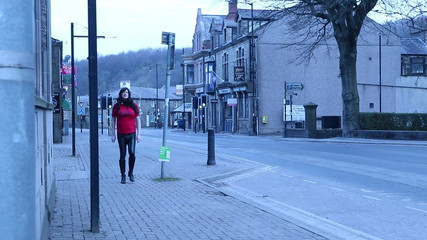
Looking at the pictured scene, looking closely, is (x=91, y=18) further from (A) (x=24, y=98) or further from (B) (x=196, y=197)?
(A) (x=24, y=98)

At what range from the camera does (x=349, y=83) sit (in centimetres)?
3291

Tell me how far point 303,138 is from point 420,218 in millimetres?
28963

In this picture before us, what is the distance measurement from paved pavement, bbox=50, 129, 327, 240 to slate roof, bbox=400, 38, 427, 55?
44853 millimetres

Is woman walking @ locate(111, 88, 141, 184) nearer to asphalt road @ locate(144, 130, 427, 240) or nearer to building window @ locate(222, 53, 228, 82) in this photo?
asphalt road @ locate(144, 130, 427, 240)

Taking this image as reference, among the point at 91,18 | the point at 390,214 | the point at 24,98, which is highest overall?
the point at 91,18

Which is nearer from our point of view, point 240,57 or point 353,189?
point 353,189

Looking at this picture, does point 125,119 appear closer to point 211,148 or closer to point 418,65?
point 211,148

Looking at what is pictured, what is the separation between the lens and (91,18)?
6.88 metres

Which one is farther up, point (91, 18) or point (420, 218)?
point (91, 18)

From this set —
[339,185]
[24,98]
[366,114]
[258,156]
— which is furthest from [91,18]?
[366,114]

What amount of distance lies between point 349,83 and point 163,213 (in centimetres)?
2627

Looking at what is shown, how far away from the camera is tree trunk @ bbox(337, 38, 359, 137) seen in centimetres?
3247

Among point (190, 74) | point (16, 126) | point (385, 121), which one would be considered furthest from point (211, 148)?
point (190, 74)

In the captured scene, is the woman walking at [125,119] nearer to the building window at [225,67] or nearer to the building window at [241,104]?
the building window at [241,104]
